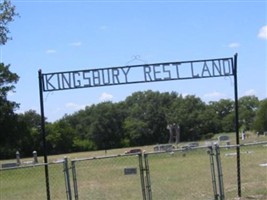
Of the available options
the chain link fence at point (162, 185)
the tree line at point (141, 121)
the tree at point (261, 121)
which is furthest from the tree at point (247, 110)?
the chain link fence at point (162, 185)

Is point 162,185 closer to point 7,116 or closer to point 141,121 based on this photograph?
point 7,116

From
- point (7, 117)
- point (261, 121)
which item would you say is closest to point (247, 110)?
point (261, 121)

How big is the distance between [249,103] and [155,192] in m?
129

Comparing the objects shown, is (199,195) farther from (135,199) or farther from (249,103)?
(249,103)

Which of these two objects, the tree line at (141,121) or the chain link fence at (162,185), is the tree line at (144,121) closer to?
the tree line at (141,121)

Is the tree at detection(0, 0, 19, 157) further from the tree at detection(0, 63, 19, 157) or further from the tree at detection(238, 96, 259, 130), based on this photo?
the tree at detection(238, 96, 259, 130)

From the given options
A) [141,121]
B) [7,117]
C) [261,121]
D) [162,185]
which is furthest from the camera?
[141,121]

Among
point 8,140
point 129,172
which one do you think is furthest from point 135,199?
point 8,140

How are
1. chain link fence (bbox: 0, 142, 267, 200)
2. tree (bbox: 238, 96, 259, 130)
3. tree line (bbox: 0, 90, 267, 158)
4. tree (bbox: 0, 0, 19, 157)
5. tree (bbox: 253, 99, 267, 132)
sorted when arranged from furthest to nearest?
tree (bbox: 238, 96, 259, 130) < tree line (bbox: 0, 90, 267, 158) < tree (bbox: 253, 99, 267, 132) < tree (bbox: 0, 0, 19, 157) < chain link fence (bbox: 0, 142, 267, 200)

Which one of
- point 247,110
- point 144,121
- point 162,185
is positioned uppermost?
point 247,110

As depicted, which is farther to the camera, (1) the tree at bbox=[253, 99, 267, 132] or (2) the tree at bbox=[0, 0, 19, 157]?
(1) the tree at bbox=[253, 99, 267, 132]

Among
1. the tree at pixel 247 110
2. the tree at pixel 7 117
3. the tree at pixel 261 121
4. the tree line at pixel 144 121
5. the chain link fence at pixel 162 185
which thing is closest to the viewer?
the chain link fence at pixel 162 185

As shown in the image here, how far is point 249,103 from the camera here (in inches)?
5522

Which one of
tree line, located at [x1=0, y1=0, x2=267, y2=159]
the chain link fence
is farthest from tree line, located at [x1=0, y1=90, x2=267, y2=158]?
the chain link fence
